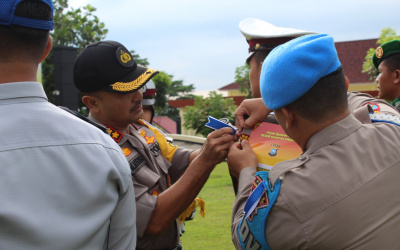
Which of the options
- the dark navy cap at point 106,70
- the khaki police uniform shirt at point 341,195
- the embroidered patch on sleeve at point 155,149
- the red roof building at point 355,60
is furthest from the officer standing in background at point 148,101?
the red roof building at point 355,60

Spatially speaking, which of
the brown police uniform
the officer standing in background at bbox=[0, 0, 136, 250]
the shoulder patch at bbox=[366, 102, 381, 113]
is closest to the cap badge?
the brown police uniform

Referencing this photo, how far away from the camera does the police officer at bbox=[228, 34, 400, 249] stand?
1464 mm

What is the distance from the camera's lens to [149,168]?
238 centimetres

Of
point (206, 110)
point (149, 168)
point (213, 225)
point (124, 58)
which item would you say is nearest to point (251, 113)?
point (149, 168)

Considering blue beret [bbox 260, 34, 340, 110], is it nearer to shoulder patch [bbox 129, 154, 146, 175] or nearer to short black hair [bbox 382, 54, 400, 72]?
shoulder patch [bbox 129, 154, 146, 175]

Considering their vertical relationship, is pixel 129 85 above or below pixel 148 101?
above

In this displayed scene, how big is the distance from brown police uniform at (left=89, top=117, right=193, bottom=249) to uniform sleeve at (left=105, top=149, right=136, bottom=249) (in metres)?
0.62

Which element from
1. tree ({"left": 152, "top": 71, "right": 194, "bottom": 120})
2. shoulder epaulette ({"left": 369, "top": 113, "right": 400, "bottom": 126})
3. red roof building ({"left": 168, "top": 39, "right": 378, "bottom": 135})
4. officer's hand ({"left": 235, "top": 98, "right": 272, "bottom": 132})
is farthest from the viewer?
red roof building ({"left": 168, "top": 39, "right": 378, "bottom": 135})

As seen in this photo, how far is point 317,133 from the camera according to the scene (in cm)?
164

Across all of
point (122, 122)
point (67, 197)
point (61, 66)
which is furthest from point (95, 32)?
point (67, 197)

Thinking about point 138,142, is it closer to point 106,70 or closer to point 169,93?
point 106,70

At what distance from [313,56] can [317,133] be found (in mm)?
292

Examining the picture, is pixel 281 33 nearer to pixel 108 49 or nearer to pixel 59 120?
pixel 108 49

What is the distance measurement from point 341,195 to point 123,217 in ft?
Answer: 2.51
